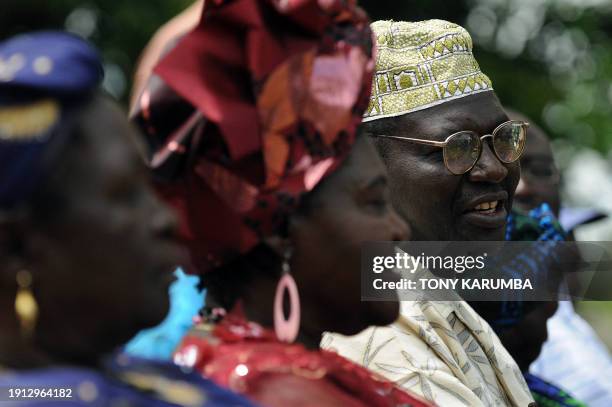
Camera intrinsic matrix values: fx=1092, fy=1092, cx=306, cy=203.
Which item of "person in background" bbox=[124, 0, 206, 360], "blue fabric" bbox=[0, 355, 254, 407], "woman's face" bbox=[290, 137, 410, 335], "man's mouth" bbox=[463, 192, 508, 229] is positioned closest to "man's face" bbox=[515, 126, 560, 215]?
"man's mouth" bbox=[463, 192, 508, 229]

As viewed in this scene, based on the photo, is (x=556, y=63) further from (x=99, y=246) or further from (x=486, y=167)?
(x=99, y=246)

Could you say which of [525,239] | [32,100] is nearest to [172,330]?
[32,100]

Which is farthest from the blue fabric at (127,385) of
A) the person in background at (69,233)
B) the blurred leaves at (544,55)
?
the blurred leaves at (544,55)

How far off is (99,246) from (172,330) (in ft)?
2.83

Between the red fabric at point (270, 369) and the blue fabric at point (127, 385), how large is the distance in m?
0.10

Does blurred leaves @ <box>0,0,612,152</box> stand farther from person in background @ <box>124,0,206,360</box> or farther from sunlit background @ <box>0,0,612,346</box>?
person in background @ <box>124,0,206,360</box>

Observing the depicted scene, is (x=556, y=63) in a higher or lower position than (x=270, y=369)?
lower

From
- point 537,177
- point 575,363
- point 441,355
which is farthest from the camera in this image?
point 537,177

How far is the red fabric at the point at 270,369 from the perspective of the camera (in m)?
2.56

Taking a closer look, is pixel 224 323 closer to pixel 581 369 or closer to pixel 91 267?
pixel 91 267

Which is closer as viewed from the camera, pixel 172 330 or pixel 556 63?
pixel 172 330

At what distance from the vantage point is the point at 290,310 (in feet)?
9.37

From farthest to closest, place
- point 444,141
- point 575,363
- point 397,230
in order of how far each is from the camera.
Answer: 1. point 575,363
2. point 444,141
3. point 397,230

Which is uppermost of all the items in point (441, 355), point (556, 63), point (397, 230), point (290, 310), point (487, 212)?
point (397, 230)
